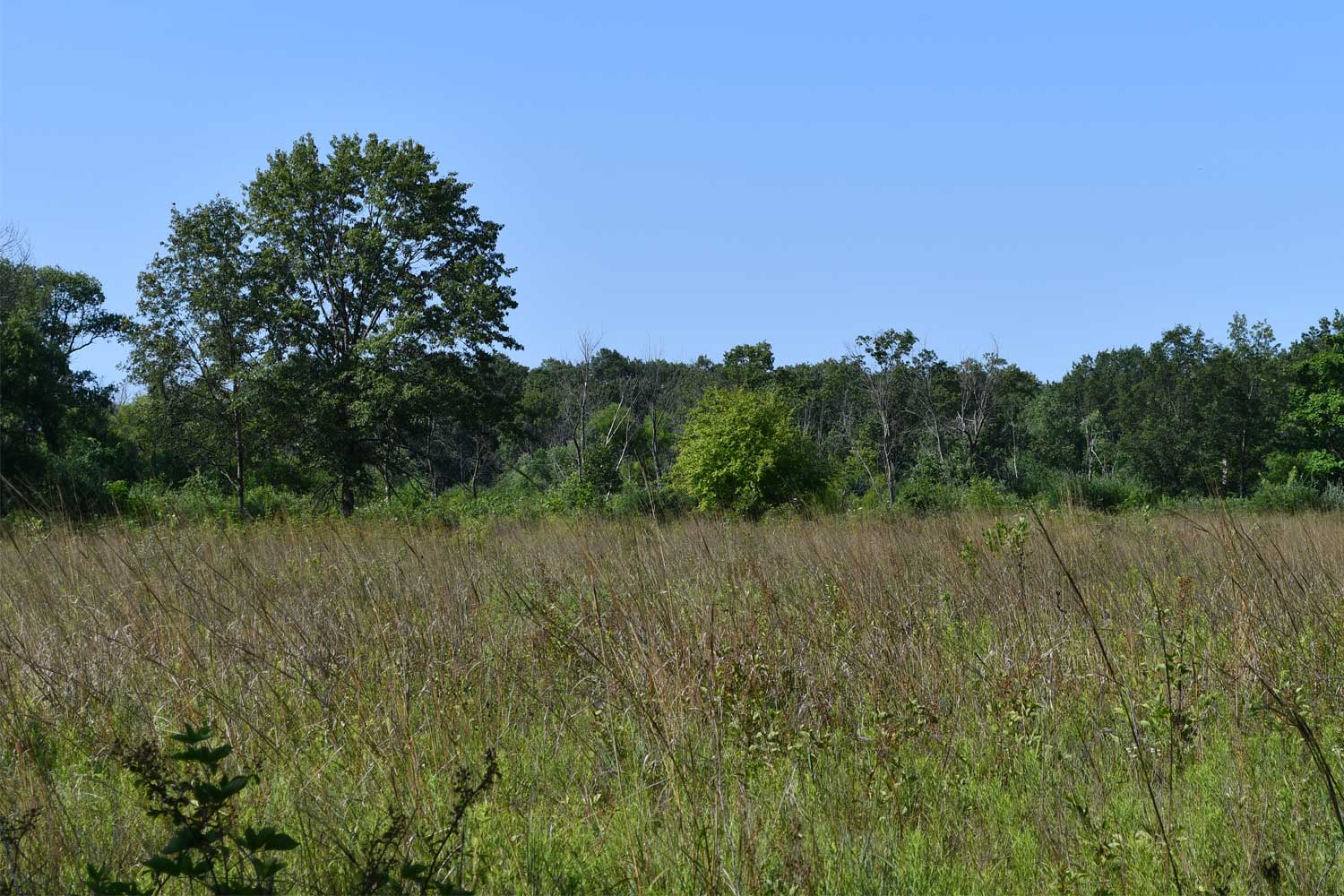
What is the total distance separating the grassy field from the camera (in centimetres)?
248

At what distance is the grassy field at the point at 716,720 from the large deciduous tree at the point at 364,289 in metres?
19.5

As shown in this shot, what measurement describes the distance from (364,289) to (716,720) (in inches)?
1002

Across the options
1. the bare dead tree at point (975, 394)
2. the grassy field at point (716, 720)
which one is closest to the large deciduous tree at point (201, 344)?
the grassy field at point (716, 720)

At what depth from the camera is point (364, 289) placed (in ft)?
86.3

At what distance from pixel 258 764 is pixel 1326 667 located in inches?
160

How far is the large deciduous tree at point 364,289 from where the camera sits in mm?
24656

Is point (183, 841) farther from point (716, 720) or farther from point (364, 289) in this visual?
point (364, 289)

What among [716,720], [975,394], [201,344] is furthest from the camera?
[975,394]

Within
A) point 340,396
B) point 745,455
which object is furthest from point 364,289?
point 745,455

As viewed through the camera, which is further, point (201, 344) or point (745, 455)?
point (201, 344)

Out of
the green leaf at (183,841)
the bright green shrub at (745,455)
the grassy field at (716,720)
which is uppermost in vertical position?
the bright green shrub at (745,455)

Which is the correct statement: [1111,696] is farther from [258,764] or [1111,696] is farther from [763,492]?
[763,492]

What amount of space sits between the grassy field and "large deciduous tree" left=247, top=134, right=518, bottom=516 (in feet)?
63.9

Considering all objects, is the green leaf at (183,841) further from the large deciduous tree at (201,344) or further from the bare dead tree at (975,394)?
the bare dead tree at (975,394)
